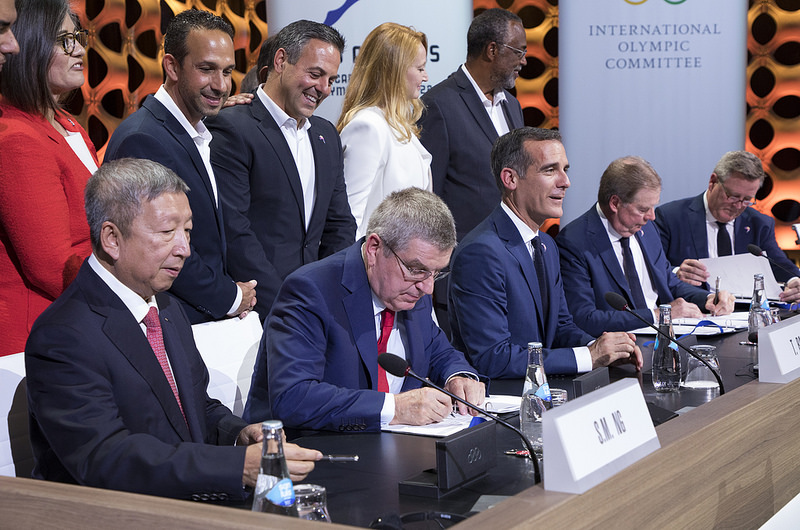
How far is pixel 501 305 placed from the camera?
2828 millimetres

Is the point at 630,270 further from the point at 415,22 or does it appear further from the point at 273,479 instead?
the point at 273,479

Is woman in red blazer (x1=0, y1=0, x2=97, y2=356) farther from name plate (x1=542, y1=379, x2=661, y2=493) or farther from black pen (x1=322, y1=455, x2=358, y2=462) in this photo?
name plate (x1=542, y1=379, x2=661, y2=493)

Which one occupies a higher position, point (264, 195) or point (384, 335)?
point (264, 195)

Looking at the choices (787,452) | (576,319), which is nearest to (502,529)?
(787,452)

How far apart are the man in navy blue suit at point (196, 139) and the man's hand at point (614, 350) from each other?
102 cm

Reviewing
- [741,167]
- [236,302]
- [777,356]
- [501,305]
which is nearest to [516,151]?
[501,305]

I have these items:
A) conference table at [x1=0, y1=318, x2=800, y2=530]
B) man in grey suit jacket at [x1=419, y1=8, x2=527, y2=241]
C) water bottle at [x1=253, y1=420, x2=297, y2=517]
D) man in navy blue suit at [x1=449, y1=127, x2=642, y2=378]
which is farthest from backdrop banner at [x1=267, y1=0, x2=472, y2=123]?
water bottle at [x1=253, y1=420, x2=297, y2=517]

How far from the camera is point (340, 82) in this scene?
4.62 m

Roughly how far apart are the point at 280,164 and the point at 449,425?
1361mm

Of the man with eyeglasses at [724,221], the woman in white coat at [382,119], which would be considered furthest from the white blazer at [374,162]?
the man with eyeglasses at [724,221]

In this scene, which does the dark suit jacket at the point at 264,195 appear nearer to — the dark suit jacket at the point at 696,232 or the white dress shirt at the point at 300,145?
the white dress shirt at the point at 300,145

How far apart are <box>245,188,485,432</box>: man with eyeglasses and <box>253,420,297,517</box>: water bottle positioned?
2.74ft

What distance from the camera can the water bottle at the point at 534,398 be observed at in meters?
1.93

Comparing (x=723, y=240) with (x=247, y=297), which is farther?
(x=723, y=240)
